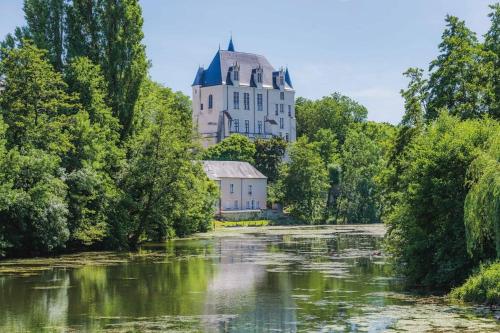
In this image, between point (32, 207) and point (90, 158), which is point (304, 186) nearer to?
point (90, 158)

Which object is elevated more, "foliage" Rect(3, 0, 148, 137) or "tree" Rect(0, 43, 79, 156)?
"foliage" Rect(3, 0, 148, 137)

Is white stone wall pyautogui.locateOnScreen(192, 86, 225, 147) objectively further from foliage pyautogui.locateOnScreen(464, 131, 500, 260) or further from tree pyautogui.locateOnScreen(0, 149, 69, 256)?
foliage pyautogui.locateOnScreen(464, 131, 500, 260)

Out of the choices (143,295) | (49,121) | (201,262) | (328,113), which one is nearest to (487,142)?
(143,295)

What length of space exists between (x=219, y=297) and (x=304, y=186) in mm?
77326

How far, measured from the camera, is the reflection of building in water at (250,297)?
20.4 metres

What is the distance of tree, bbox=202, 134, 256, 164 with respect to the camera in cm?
11500

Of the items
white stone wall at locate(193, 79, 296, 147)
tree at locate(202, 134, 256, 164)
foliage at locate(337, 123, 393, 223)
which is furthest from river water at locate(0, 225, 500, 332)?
white stone wall at locate(193, 79, 296, 147)

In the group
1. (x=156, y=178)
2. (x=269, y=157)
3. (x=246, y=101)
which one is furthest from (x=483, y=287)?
(x=246, y=101)

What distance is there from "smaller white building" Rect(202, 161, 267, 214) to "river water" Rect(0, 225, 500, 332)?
59.1 metres

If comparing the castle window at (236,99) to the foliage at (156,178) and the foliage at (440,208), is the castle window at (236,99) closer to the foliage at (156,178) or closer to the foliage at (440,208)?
the foliage at (156,178)

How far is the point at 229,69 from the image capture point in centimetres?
14088

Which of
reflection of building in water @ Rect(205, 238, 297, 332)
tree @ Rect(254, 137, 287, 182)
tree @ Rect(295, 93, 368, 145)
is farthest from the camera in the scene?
tree @ Rect(295, 93, 368, 145)

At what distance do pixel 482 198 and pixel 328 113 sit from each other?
130937 millimetres

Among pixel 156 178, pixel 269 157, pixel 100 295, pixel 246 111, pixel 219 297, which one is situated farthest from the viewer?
pixel 246 111
